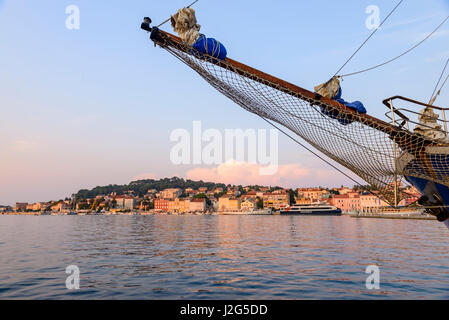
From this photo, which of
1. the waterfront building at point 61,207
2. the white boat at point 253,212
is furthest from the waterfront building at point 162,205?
the waterfront building at point 61,207

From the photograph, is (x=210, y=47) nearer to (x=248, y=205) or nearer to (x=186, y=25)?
(x=186, y=25)

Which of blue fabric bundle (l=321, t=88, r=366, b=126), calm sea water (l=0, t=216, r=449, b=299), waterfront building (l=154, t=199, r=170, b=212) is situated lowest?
waterfront building (l=154, t=199, r=170, b=212)

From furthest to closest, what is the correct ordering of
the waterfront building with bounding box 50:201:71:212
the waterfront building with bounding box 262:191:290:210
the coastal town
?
the waterfront building with bounding box 50:201:71:212
the waterfront building with bounding box 262:191:290:210
the coastal town

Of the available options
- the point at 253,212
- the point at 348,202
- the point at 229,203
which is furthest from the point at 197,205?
the point at 348,202

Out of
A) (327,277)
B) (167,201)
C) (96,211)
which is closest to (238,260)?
(327,277)

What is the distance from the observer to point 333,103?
21.1 feet

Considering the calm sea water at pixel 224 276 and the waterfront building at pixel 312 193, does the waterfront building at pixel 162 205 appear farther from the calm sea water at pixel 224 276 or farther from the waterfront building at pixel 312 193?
the calm sea water at pixel 224 276

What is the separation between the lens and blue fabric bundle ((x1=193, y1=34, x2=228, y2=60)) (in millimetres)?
6141

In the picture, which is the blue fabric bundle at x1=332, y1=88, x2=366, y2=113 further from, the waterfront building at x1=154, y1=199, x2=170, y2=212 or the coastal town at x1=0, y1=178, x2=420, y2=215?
the waterfront building at x1=154, y1=199, x2=170, y2=212

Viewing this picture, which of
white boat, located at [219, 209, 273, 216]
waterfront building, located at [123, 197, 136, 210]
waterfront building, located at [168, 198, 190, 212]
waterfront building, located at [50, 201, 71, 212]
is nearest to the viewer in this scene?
white boat, located at [219, 209, 273, 216]

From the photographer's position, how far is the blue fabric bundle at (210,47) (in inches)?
242

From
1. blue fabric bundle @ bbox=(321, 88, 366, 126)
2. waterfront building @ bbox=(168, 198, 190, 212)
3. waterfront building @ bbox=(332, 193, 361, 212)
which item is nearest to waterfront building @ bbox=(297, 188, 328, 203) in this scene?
waterfront building @ bbox=(332, 193, 361, 212)
